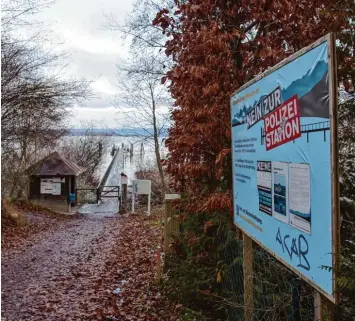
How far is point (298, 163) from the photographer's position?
82.0 inches

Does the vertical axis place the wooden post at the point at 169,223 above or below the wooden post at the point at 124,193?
above

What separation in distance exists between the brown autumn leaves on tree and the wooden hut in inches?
969

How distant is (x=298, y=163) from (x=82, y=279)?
6.54m

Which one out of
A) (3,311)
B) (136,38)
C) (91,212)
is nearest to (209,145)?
(3,311)

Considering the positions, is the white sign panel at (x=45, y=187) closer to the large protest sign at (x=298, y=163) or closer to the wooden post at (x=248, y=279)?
the wooden post at (x=248, y=279)

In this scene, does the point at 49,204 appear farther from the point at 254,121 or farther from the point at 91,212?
the point at 254,121

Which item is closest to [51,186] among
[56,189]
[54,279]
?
[56,189]

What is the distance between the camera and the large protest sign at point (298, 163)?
1779 millimetres

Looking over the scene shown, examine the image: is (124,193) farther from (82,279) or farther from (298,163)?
(298,163)

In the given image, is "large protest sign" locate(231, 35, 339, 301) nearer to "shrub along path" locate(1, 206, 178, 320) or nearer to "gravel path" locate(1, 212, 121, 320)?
"shrub along path" locate(1, 206, 178, 320)

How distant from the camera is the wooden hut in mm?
28078

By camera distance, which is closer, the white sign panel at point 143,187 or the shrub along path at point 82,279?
the shrub along path at point 82,279

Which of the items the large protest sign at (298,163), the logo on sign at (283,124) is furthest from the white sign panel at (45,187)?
the logo on sign at (283,124)

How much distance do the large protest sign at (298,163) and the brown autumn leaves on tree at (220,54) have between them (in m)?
1.18
